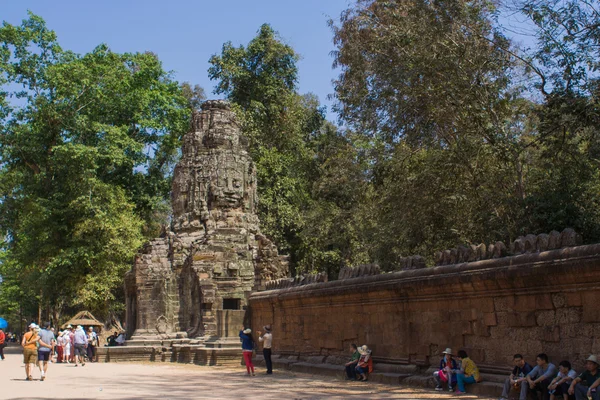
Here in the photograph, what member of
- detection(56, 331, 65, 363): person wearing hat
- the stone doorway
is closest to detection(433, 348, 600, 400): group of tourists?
the stone doorway

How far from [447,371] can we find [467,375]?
44 cm

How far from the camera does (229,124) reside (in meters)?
30.0

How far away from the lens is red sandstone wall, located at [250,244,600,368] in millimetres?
9031

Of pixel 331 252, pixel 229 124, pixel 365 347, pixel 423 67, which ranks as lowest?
pixel 365 347

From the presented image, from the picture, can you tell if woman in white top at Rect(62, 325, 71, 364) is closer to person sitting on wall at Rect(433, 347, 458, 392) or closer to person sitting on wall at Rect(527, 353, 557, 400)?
person sitting on wall at Rect(433, 347, 458, 392)

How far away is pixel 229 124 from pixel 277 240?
10.4 metres

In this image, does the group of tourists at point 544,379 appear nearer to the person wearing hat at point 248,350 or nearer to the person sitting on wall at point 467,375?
the person sitting on wall at point 467,375

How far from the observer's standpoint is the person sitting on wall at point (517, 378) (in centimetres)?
934

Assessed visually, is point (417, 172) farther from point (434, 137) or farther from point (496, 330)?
point (496, 330)

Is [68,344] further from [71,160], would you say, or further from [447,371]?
[447,371]

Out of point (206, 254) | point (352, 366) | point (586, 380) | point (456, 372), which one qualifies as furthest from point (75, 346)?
point (586, 380)

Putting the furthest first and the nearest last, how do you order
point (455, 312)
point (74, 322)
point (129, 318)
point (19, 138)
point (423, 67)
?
point (19, 138) → point (74, 322) → point (129, 318) → point (423, 67) → point (455, 312)

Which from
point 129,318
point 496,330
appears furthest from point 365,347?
point 129,318

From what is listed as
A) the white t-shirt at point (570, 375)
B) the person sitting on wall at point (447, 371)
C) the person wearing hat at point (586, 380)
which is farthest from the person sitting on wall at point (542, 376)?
the person sitting on wall at point (447, 371)
